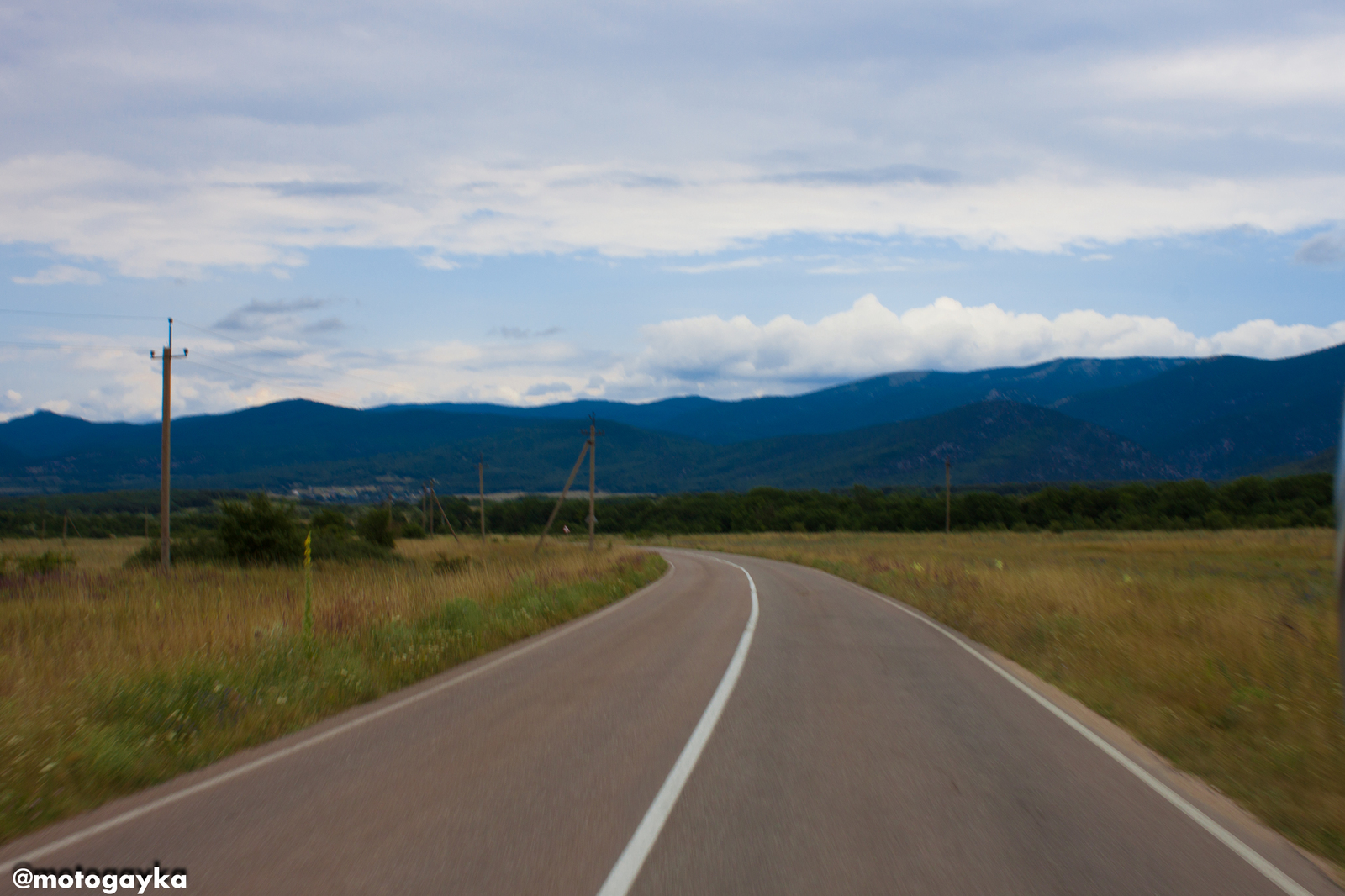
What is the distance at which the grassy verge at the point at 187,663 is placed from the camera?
6.69m

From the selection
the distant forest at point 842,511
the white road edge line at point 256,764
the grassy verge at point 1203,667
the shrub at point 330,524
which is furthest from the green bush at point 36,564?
the distant forest at point 842,511

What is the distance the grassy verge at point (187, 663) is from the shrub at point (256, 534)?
45.7ft

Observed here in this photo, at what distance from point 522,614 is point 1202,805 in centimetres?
1217

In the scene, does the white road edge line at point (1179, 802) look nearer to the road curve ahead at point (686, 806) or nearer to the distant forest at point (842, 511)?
the road curve ahead at point (686, 806)

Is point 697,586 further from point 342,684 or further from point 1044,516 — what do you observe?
point 1044,516

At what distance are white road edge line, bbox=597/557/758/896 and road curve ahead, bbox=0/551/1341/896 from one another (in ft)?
0.08

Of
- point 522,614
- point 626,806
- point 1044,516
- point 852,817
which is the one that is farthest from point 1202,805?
point 1044,516

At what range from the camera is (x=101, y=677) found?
8641 millimetres

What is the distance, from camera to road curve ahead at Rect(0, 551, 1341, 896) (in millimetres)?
4922

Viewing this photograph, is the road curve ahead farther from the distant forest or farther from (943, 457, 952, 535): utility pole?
(943, 457, 952, 535): utility pole

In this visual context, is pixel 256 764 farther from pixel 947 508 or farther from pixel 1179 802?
pixel 947 508

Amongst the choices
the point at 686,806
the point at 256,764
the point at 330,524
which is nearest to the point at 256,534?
the point at 330,524

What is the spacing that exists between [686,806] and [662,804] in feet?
0.52

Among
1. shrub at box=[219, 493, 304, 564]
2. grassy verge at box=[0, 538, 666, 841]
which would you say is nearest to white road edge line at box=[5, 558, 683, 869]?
grassy verge at box=[0, 538, 666, 841]
